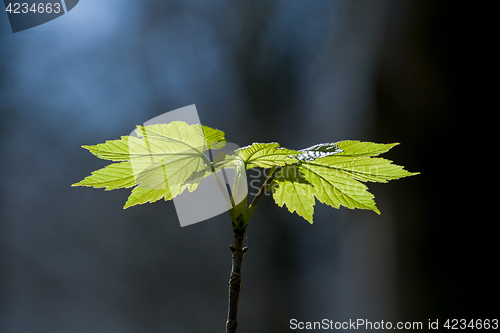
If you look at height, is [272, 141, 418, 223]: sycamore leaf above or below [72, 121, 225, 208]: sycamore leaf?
below

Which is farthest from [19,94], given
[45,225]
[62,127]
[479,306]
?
[479,306]

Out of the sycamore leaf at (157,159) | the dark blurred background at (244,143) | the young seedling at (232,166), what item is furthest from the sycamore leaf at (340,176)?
the dark blurred background at (244,143)

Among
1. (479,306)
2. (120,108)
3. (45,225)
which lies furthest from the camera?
(120,108)

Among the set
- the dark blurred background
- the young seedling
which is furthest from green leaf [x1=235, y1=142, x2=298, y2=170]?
the dark blurred background

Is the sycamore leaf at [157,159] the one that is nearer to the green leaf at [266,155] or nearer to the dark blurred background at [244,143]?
the green leaf at [266,155]

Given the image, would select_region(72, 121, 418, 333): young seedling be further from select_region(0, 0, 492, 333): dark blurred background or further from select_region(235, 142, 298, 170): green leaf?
select_region(0, 0, 492, 333): dark blurred background

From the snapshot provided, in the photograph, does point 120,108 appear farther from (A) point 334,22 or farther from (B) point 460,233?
(B) point 460,233

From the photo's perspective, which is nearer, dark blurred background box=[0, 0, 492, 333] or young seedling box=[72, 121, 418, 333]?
young seedling box=[72, 121, 418, 333]
